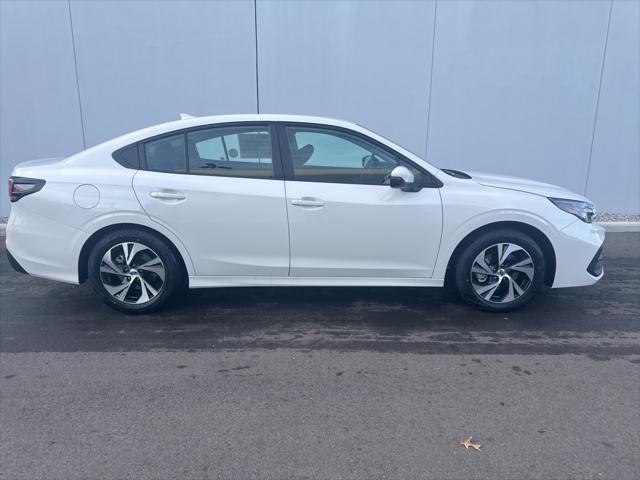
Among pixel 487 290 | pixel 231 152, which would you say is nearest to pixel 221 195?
pixel 231 152

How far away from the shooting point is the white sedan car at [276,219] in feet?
13.9

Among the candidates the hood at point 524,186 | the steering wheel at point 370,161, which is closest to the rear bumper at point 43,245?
the steering wheel at point 370,161

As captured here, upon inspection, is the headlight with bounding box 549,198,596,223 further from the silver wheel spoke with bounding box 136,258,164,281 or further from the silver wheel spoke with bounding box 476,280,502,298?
the silver wheel spoke with bounding box 136,258,164,281

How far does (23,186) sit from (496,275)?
4.07 meters

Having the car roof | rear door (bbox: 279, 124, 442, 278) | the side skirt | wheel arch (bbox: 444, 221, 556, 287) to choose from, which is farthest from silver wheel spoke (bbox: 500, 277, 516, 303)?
the car roof


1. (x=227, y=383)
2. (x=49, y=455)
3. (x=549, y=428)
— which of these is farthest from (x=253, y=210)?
(x=549, y=428)

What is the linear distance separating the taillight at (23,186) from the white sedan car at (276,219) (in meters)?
0.01

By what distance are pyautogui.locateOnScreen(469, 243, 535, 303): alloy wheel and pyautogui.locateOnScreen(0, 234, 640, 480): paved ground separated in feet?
0.73

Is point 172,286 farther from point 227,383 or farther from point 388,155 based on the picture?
point 388,155

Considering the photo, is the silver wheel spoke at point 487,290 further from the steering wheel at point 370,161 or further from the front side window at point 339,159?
the steering wheel at point 370,161

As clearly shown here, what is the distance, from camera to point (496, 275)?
4469mm

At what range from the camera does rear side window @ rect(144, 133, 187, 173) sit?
4320 mm

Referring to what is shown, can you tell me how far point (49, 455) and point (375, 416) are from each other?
1786 millimetres

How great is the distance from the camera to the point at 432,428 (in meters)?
2.96
